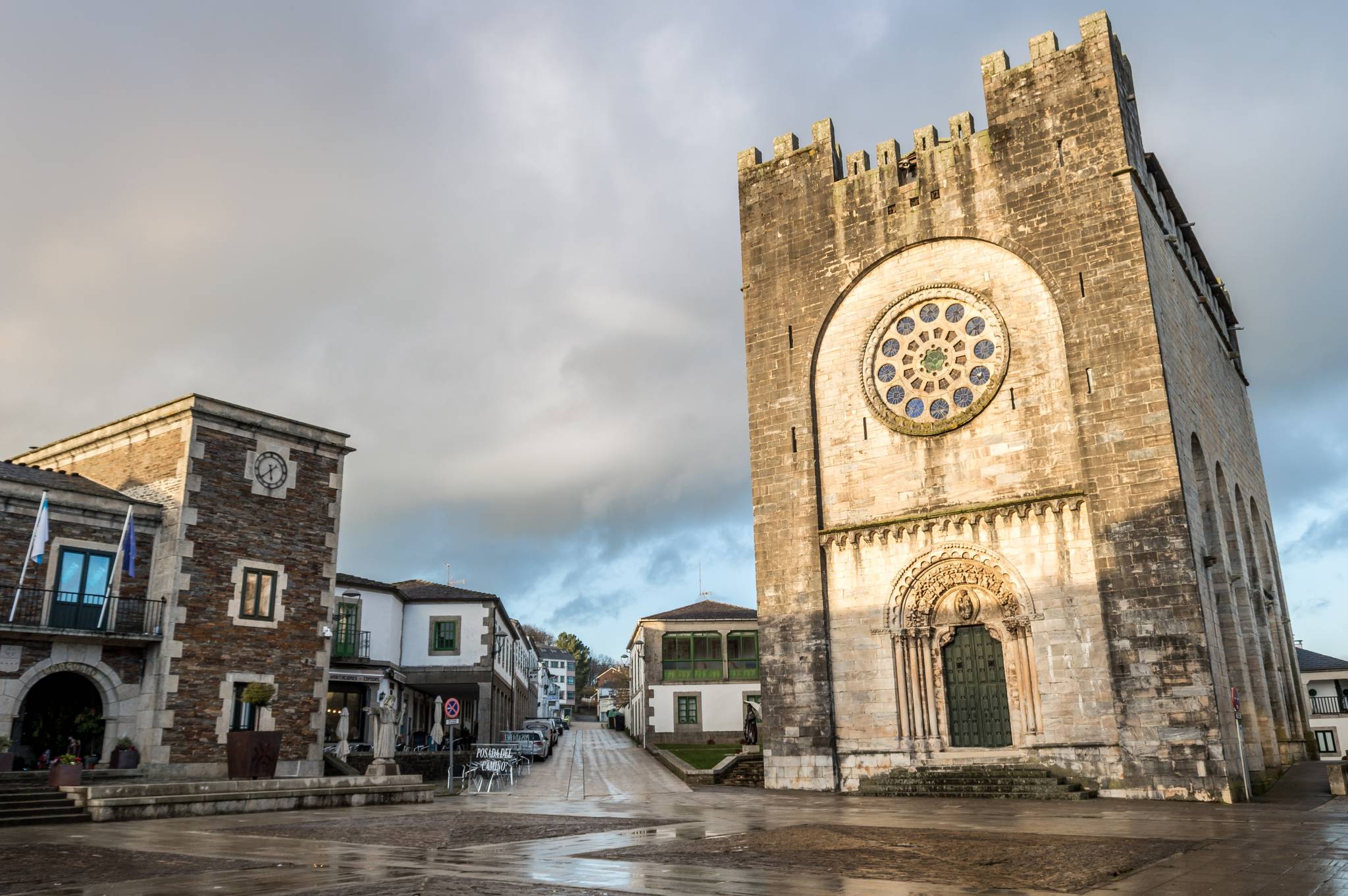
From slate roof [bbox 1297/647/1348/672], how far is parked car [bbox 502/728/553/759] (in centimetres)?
3750

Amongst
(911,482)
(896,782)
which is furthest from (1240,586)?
(896,782)

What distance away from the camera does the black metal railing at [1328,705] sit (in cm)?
4893

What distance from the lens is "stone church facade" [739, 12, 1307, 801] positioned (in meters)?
18.5

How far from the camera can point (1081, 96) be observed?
2164 cm

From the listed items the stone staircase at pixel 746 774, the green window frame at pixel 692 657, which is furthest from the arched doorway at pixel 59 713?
the green window frame at pixel 692 657

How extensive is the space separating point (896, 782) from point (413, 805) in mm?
10024

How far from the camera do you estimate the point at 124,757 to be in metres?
20.9

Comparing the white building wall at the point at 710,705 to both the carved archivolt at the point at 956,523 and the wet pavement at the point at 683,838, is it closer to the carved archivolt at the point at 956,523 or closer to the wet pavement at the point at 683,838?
the wet pavement at the point at 683,838

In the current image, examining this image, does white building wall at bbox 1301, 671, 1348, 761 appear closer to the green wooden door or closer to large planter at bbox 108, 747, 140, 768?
the green wooden door

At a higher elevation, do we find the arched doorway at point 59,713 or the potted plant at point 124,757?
the arched doorway at point 59,713

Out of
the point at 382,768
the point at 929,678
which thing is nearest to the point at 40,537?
the point at 382,768

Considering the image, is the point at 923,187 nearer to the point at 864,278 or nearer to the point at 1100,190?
the point at 864,278

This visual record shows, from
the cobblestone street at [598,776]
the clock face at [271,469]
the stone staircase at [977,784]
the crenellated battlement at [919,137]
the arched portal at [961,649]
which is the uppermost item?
the crenellated battlement at [919,137]

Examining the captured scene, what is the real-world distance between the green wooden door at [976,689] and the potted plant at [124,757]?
1813cm
